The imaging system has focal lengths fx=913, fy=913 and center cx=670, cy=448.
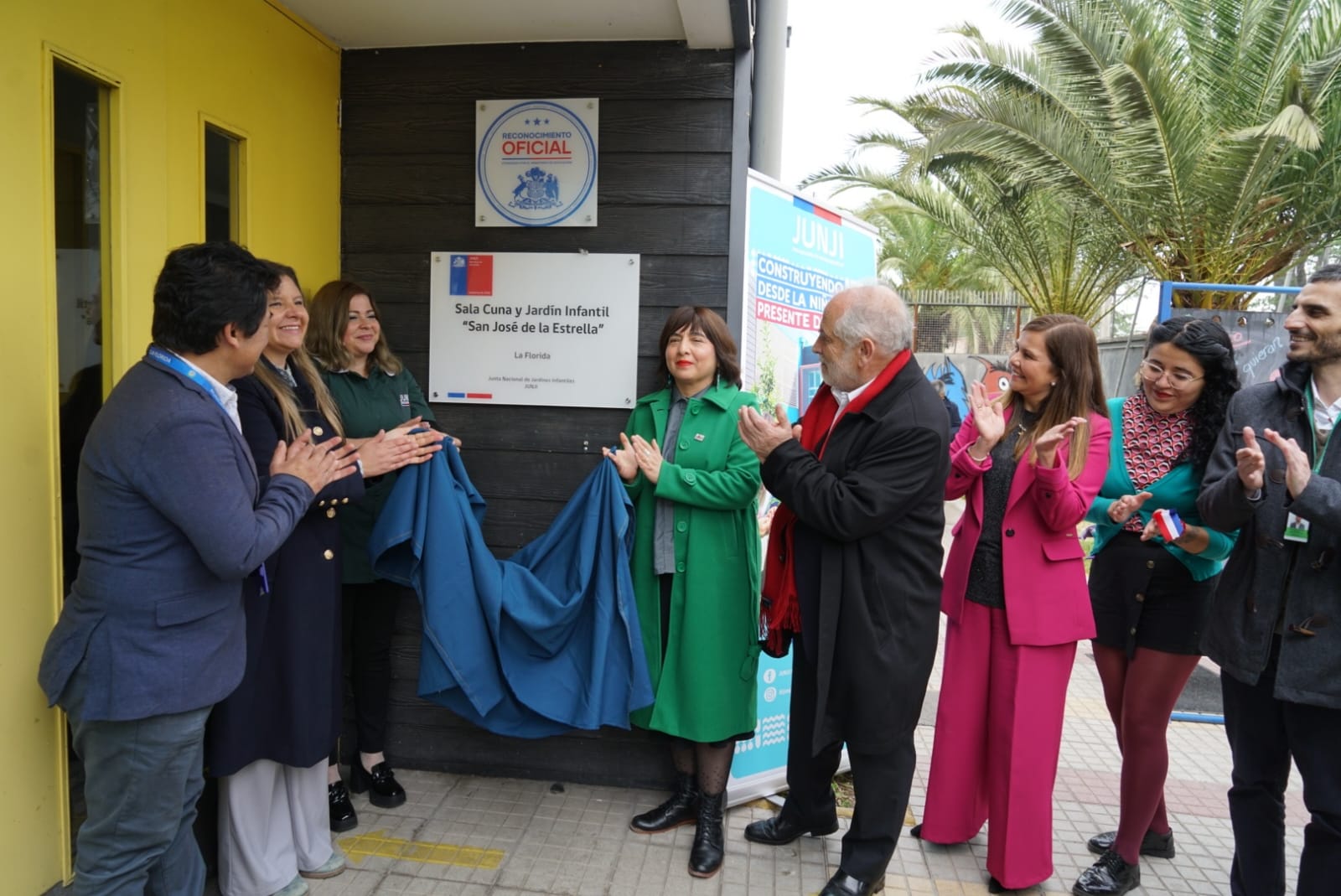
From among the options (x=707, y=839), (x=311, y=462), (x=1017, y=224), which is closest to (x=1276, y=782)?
(x=707, y=839)

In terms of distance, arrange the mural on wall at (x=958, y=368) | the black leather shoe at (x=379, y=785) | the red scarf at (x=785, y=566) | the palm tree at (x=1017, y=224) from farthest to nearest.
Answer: the mural on wall at (x=958, y=368), the palm tree at (x=1017, y=224), the black leather shoe at (x=379, y=785), the red scarf at (x=785, y=566)

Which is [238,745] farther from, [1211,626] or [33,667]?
[1211,626]

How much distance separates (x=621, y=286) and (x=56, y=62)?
1975 mm

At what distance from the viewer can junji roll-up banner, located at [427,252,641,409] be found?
12.3 ft

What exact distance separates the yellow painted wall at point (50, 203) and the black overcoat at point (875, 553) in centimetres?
207

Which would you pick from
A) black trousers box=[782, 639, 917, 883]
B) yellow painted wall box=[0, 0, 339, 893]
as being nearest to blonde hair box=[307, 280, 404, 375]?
yellow painted wall box=[0, 0, 339, 893]

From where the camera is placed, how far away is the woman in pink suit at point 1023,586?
313 centimetres

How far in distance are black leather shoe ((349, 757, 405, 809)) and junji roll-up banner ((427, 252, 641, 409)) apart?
1530 millimetres

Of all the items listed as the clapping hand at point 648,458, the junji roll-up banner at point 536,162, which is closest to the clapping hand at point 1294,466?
the clapping hand at point 648,458

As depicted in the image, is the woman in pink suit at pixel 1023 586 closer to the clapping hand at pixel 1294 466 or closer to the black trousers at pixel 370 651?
the clapping hand at pixel 1294 466

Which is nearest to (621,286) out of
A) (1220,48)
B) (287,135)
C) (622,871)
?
(287,135)

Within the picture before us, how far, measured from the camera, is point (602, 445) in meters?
3.81

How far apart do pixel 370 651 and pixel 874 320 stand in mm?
2301

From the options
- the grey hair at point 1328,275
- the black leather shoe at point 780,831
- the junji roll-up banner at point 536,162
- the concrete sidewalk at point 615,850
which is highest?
the junji roll-up banner at point 536,162
